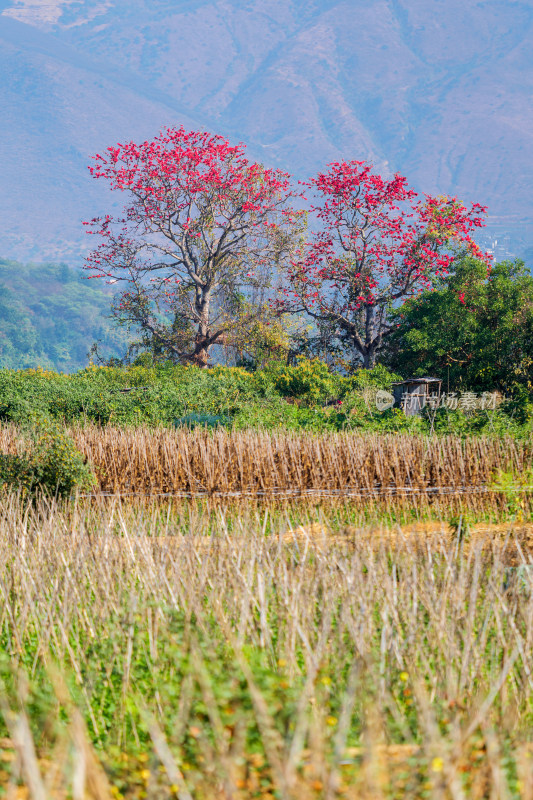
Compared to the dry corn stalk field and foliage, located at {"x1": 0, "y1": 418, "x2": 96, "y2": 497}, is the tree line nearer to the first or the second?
foliage, located at {"x1": 0, "y1": 418, "x2": 96, "y2": 497}

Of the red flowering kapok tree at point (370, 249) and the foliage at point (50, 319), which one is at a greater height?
the foliage at point (50, 319)

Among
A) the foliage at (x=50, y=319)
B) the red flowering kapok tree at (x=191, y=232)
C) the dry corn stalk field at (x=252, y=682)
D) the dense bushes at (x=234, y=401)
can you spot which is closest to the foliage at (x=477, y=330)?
the dense bushes at (x=234, y=401)

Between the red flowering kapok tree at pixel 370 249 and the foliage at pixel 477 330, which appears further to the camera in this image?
the red flowering kapok tree at pixel 370 249

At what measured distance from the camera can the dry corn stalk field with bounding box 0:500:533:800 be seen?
6.14ft

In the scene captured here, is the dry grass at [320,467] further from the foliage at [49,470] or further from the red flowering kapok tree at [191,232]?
the red flowering kapok tree at [191,232]

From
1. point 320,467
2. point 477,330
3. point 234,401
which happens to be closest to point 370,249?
point 477,330

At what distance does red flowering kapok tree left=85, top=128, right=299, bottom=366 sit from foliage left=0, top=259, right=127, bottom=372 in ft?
94.8

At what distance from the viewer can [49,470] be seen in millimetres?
6277

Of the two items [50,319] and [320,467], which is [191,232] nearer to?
[320,467]

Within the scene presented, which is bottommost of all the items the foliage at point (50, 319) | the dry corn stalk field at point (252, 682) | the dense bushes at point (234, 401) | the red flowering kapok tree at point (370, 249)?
the dry corn stalk field at point (252, 682)

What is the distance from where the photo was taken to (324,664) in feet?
8.82

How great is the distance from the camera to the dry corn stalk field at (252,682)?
1.87 metres

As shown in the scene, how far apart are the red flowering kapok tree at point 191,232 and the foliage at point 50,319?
28.9 meters

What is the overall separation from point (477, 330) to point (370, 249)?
117 inches
